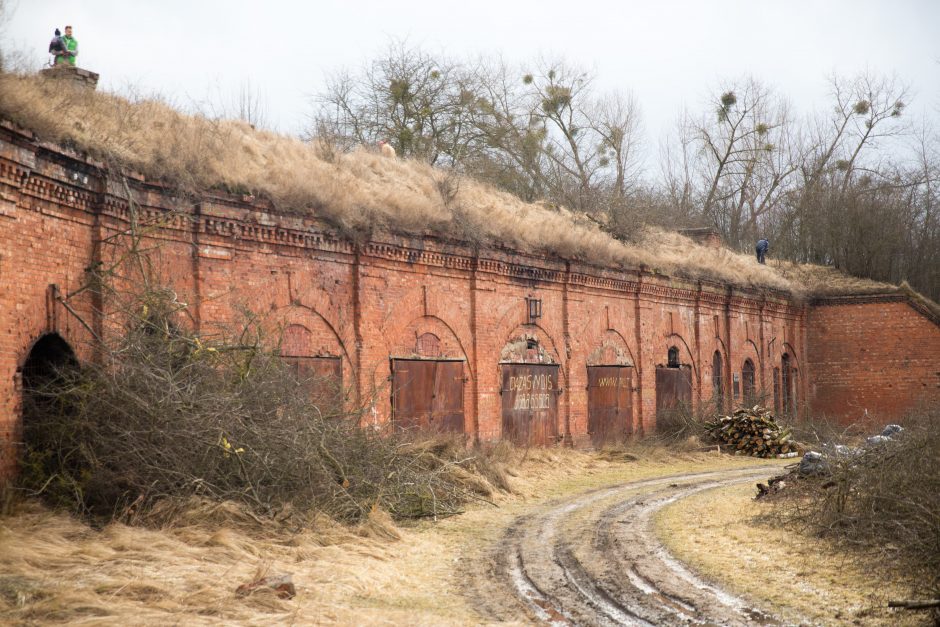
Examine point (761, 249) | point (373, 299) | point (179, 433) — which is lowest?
point (179, 433)

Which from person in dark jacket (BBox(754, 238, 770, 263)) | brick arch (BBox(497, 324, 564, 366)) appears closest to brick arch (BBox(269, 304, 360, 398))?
brick arch (BBox(497, 324, 564, 366))

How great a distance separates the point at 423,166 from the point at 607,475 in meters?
7.35

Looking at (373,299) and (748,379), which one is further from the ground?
(373,299)

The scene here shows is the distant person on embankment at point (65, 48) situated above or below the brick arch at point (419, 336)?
above

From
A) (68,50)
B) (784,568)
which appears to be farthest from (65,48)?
(784,568)

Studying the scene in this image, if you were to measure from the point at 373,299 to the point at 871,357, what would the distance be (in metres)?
20.0

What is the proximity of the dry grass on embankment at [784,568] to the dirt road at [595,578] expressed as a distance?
27cm

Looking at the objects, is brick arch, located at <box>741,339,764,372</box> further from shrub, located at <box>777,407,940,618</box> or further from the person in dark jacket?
shrub, located at <box>777,407,940,618</box>

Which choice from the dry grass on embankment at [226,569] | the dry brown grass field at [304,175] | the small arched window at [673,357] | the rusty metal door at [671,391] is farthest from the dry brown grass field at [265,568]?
the small arched window at [673,357]

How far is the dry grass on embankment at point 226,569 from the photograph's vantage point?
6.35 metres

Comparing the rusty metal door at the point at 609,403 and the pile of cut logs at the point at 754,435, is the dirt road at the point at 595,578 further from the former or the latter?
the pile of cut logs at the point at 754,435

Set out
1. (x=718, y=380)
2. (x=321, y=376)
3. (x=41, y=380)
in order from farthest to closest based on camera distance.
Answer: (x=718, y=380)
(x=321, y=376)
(x=41, y=380)

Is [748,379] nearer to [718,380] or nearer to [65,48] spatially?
[718,380]

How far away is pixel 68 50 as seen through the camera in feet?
49.8
